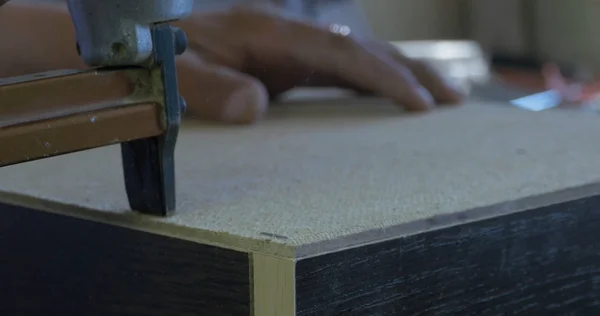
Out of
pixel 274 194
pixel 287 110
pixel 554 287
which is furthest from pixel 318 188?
pixel 287 110

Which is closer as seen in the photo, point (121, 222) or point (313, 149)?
point (121, 222)

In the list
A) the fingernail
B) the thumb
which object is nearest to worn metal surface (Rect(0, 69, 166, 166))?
the thumb

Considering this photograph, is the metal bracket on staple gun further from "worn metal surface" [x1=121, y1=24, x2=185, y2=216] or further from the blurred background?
the blurred background

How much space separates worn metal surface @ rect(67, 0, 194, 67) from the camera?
29cm

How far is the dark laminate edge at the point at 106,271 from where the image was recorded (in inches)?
11.6

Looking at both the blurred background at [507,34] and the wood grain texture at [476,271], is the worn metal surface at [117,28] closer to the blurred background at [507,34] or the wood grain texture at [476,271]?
the wood grain texture at [476,271]

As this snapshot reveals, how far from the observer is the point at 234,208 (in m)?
0.34

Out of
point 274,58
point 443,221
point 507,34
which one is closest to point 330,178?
point 443,221

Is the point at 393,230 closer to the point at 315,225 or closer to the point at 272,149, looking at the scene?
the point at 315,225

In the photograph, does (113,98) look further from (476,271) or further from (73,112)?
(476,271)

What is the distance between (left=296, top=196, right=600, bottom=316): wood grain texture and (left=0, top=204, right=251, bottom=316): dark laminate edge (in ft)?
0.13

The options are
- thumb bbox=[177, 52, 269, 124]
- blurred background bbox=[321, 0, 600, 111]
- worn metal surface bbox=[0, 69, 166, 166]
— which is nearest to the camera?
worn metal surface bbox=[0, 69, 166, 166]

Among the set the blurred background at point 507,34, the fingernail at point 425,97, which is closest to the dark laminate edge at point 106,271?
the fingernail at point 425,97

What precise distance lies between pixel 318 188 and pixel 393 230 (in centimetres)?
7
